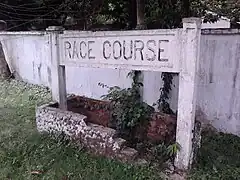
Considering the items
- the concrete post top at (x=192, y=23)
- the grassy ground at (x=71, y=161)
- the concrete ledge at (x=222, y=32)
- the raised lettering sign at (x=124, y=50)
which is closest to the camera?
the concrete post top at (x=192, y=23)

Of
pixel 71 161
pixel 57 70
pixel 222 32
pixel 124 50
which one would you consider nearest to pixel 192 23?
pixel 124 50

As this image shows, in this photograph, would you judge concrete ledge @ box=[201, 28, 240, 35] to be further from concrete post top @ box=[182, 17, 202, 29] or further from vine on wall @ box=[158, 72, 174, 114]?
concrete post top @ box=[182, 17, 202, 29]

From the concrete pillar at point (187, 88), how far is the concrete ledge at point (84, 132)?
0.52 meters

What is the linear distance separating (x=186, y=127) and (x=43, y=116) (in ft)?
6.36

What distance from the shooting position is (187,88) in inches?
110

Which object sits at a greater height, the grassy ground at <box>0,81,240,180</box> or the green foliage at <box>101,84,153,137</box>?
the green foliage at <box>101,84,153,137</box>

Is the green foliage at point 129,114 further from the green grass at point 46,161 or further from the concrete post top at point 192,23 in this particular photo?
the concrete post top at point 192,23

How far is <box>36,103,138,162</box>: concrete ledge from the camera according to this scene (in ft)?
10.6

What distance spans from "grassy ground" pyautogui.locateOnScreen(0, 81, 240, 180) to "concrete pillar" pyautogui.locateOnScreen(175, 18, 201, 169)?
0.21 metres

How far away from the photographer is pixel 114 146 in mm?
3254

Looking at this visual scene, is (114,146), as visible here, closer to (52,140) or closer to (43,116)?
(52,140)

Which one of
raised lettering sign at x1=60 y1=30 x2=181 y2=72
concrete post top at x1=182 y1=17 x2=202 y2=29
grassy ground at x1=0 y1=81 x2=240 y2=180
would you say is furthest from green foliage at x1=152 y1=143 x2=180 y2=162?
concrete post top at x1=182 y1=17 x2=202 y2=29

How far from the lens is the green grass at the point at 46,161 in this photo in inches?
119

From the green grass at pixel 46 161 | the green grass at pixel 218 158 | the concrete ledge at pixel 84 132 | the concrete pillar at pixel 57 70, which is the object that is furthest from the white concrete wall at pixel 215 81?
the green grass at pixel 46 161
